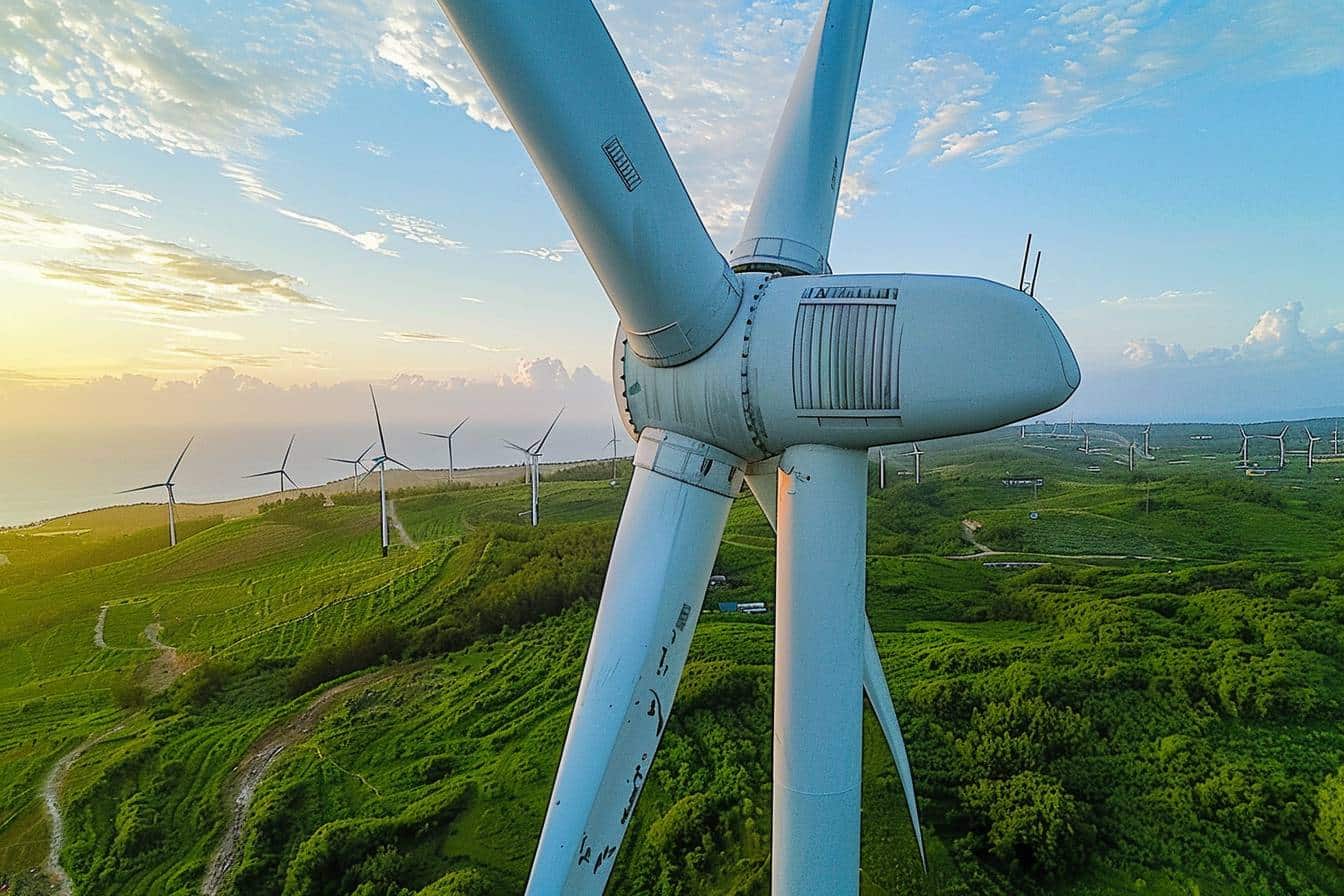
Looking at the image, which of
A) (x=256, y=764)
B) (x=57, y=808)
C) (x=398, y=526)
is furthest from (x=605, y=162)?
(x=398, y=526)

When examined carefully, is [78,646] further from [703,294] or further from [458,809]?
[703,294]

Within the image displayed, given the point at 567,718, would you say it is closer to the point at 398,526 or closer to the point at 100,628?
the point at 100,628

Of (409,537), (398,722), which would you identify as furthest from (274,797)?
(409,537)

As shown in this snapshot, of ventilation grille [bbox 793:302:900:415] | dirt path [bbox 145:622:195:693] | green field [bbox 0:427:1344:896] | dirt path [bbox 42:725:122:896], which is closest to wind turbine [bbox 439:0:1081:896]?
ventilation grille [bbox 793:302:900:415]

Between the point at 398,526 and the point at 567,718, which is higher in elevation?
the point at 398,526

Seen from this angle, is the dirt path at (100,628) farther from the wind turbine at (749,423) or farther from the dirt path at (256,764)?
the wind turbine at (749,423)

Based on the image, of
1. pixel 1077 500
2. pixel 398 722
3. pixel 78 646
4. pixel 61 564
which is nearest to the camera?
pixel 398 722
